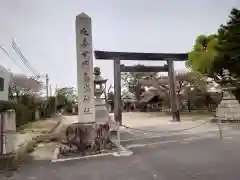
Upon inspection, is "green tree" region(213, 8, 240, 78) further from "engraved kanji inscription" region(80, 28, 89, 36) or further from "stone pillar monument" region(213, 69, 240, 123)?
"engraved kanji inscription" region(80, 28, 89, 36)

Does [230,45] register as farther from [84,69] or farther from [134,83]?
[134,83]

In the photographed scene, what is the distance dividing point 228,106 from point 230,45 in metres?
4.53

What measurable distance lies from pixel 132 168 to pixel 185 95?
102 ft

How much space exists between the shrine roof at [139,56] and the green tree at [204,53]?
3.31 feet

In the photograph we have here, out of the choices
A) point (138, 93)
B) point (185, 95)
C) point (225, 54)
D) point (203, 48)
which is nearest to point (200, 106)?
point (185, 95)

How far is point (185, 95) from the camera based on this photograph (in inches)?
1409

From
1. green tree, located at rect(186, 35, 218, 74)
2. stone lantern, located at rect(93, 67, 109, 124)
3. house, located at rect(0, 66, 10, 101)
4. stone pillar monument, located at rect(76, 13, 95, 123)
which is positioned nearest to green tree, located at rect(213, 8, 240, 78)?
green tree, located at rect(186, 35, 218, 74)

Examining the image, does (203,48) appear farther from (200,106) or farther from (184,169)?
(200,106)

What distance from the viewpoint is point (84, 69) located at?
354 inches

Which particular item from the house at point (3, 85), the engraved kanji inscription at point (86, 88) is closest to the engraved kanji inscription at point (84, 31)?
the engraved kanji inscription at point (86, 88)

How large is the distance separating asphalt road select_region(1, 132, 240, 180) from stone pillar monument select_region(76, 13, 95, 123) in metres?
1.97

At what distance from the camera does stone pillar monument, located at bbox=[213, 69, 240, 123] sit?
18067 millimetres

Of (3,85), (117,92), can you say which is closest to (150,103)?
(117,92)

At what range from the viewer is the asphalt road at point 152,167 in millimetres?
5443
